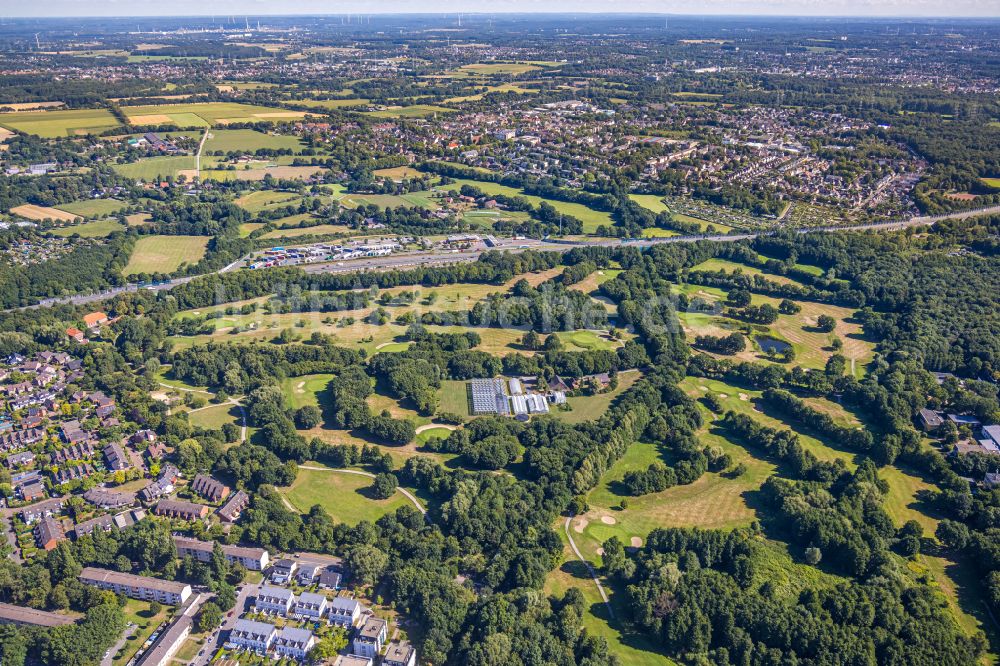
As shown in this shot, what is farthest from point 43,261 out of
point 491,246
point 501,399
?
point 501,399

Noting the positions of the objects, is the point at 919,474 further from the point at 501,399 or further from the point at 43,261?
the point at 43,261

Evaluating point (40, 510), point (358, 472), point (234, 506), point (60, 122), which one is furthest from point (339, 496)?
point (60, 122)

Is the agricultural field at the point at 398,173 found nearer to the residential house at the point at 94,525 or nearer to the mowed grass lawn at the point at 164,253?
the mowed grass lawn at the point at 164,253

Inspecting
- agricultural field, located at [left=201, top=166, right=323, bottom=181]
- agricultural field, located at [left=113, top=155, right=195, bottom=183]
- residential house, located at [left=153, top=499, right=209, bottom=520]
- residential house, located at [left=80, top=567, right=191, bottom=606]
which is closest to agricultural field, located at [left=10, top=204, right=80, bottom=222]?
agricultural field, located at [left=113, top=155, right=195, bottom=183]

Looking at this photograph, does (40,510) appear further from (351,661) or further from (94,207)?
(94,207)

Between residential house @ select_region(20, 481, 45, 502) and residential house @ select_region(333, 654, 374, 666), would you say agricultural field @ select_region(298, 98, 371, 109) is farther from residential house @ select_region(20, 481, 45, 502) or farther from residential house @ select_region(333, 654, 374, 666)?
residential house @ select_region(333, 654, 374, 666)

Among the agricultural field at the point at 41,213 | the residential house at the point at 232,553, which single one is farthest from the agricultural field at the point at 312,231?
the residential house at the point at 232,553
